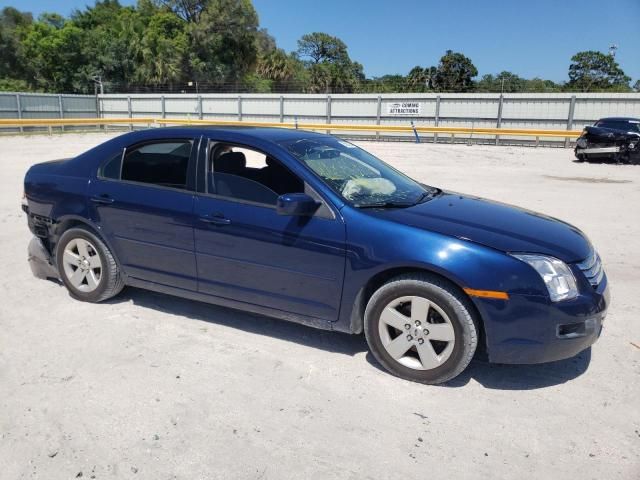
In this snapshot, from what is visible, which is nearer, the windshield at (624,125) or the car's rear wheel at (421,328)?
the car's rear wheel at (421,328)

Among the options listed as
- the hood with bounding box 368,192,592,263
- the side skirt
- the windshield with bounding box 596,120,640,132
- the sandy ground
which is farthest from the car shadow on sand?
the windshield with bounding box 596,120,640,132

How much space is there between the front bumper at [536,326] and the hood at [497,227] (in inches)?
12.1

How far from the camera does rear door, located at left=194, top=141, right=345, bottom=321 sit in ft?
11.5

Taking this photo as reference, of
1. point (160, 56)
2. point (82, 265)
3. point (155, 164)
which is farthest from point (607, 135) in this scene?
point (160, 56)

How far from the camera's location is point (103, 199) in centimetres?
431

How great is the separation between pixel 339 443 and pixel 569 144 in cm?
2532

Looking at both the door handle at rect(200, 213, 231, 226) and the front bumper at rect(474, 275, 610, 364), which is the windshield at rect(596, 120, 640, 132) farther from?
the door handle at rect(200, 213, 231, 226)

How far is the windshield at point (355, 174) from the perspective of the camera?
147 inches

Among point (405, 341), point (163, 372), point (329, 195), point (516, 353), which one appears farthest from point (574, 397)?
point (163, 372)

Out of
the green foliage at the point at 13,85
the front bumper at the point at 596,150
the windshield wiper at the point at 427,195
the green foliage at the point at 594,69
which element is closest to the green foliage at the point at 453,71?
the green foliage at the point at 594,69

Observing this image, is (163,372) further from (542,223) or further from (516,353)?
(542,223)

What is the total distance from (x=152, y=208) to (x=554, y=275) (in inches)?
113

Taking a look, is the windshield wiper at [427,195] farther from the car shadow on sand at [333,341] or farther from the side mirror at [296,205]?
the car shadow on sand at [333,341]

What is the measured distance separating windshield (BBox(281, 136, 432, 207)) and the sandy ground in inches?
44.2
